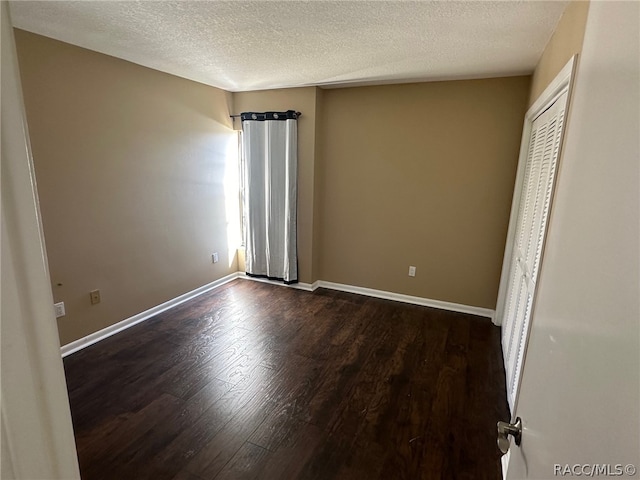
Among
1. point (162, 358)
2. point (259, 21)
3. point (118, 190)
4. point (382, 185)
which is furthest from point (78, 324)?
point (382, 185)

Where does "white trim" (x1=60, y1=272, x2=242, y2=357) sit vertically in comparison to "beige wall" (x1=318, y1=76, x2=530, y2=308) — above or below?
below

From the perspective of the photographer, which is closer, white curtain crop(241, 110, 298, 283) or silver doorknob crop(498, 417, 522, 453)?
silver doorknob crop(498, 417, 522, 453)

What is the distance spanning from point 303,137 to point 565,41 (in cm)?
248

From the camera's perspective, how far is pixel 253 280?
14.0ft

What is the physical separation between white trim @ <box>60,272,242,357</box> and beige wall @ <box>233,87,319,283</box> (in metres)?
1.15

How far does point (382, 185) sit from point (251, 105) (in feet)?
6.01

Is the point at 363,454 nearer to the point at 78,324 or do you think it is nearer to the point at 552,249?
the point at 552,249

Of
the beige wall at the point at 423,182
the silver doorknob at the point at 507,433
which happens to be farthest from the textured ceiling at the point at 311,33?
the silver doorknob at the point at 507,433

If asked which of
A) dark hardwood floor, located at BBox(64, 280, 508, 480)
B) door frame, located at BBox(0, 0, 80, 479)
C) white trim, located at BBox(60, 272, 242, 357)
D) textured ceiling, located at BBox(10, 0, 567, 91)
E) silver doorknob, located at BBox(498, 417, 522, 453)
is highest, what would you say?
textured ceiling, located at BBox(10, 0, 567, 91)

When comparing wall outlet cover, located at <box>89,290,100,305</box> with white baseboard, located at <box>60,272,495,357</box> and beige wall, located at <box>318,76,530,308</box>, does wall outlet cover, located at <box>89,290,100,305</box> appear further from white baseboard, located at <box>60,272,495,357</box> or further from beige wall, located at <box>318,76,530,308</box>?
beige wall, located at <box>318,76,530,308</box>

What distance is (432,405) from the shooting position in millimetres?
2098

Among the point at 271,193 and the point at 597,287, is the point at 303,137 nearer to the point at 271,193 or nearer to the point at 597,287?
the point at 271,193

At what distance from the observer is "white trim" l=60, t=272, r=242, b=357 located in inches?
102

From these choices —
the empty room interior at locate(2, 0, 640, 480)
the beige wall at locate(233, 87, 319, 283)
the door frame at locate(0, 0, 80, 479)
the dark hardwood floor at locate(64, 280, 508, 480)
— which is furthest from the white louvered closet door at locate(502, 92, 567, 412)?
the beige wall at locate(233, 87, 319, 283)
